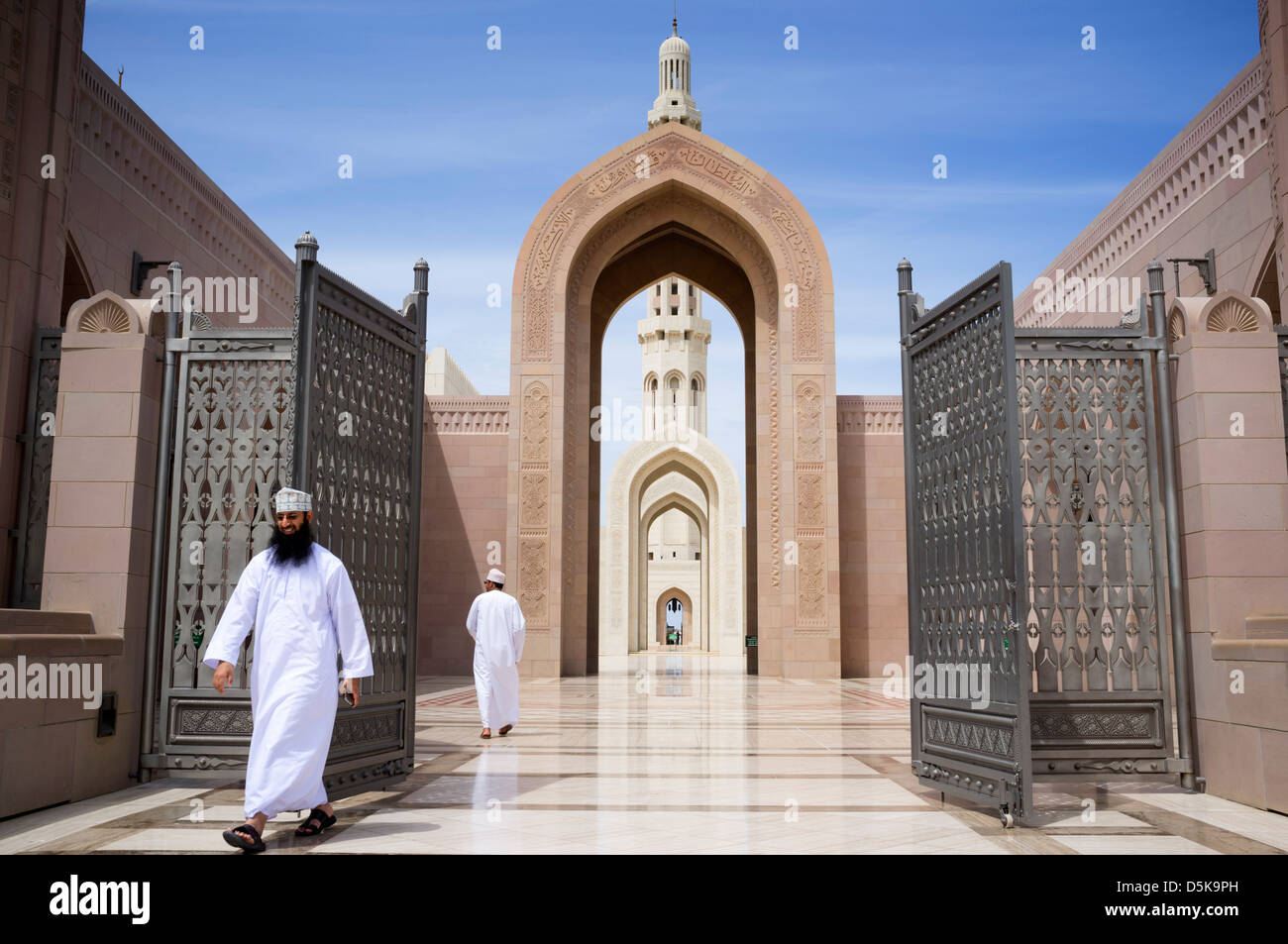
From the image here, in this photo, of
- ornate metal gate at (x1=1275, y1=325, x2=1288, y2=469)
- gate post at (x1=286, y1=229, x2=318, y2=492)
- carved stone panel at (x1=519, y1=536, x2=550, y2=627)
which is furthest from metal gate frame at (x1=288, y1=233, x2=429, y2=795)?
carved stone panel at (x1=519, y1=536, x2=550, y2=627)

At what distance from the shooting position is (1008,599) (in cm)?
368

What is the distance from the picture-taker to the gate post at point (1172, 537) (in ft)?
14.1

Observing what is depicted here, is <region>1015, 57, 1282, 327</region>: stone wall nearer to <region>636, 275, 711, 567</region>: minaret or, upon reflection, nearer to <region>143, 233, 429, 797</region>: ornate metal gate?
<region>143, 233, 429, 797</region>: ornate metal gate

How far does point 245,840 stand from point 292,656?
0.59 m

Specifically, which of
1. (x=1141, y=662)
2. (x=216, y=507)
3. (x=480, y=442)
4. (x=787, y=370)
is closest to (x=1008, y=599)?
(x=1141, y=662)

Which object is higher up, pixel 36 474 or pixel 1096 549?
pixel 36 474

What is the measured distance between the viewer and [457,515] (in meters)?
12.4

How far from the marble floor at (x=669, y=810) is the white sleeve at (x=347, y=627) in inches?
20.6

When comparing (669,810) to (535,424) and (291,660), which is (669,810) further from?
(535,424)

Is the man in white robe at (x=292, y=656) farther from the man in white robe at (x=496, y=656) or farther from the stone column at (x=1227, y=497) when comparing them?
the stone column at (x=1227, y=497)

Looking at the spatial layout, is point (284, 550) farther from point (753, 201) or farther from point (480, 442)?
point (753, 201)

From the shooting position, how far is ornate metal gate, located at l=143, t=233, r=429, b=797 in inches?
158

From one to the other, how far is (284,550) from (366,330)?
129 centimetres

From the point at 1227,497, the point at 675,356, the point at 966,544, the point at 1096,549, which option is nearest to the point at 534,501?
the point at 1096,549
